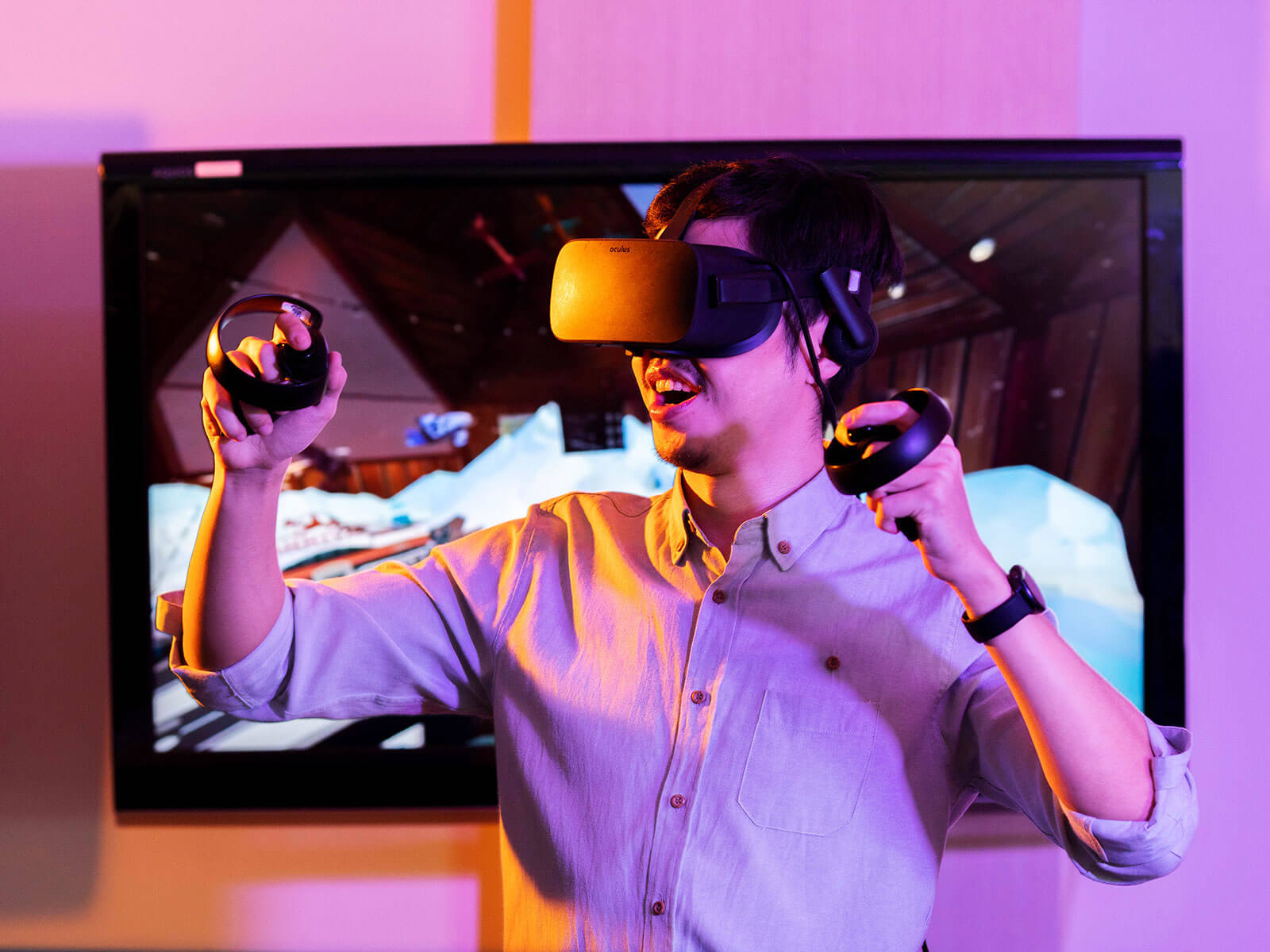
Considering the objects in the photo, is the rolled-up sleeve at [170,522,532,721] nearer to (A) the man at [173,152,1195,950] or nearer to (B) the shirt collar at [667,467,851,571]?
(A) the man at [173,152,1195,950]

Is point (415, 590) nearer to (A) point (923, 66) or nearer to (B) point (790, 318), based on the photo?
(B) point (790, 318)

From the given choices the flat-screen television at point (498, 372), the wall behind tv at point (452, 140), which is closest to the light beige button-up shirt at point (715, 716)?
the flat-screen television at point (498, 372)

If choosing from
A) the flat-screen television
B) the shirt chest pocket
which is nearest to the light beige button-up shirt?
the shirt chest pocket

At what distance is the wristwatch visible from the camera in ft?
2.10

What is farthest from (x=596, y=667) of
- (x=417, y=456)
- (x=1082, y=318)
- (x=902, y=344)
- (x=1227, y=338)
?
(x=1227, y=338)

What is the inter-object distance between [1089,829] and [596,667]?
17.8 inches

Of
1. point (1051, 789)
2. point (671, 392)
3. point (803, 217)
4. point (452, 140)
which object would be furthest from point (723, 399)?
point (452, 140)

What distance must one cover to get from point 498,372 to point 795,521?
35.0 inches

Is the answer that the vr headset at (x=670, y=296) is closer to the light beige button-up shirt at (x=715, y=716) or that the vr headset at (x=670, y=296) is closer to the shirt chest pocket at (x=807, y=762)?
the light beige button-up shirt at (x=715, y=716)

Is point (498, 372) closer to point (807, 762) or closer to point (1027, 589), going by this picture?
point (807, 762)

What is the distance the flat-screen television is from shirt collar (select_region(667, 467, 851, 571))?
27.7 inches

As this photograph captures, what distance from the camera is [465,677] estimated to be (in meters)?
1.00

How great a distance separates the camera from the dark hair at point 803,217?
0.90 m

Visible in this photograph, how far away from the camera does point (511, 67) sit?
5.82 feet
